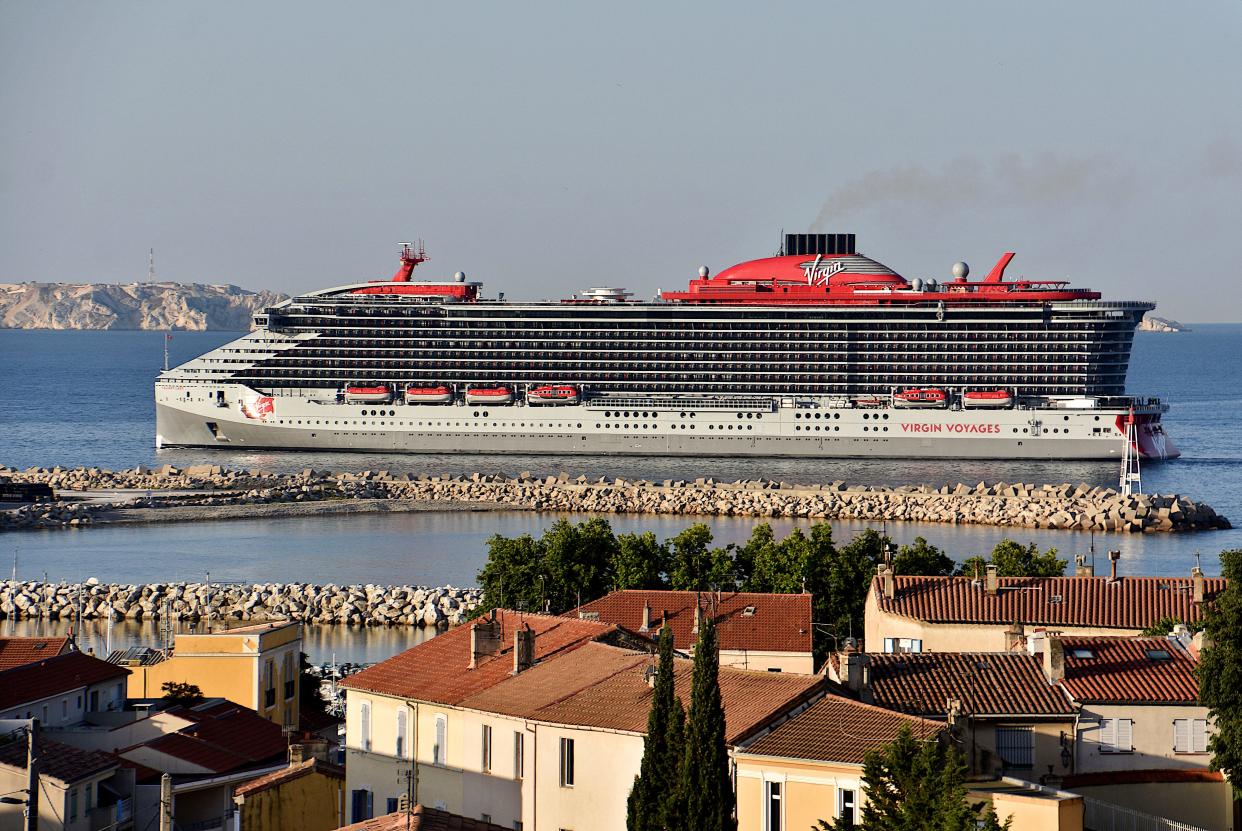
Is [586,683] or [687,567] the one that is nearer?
[586,683]

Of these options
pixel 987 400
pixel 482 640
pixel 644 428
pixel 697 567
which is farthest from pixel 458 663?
pixel 987 400

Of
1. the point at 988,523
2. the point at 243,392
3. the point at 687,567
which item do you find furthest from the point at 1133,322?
the point at 687,567

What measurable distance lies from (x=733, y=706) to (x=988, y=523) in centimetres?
4036

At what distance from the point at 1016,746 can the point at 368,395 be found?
215 feet

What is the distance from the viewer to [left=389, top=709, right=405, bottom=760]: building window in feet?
62.5

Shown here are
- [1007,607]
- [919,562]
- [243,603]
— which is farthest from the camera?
[243,603]

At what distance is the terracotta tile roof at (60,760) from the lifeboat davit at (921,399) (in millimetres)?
61234

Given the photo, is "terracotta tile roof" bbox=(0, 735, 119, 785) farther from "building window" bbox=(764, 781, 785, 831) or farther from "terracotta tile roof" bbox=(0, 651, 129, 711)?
"building window" bbox=(764, 781, 785, 831)

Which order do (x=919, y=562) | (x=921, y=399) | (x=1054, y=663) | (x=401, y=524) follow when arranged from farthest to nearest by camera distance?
(x=921, y=399) → (x=401, y=524) → (x=919, y=562) → (x=1054, y=663)

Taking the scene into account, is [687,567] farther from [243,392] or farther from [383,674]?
[243,392]

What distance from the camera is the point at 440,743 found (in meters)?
18.6

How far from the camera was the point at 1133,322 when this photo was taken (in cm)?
7981

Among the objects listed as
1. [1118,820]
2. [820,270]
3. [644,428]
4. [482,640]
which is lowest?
[1118,820]

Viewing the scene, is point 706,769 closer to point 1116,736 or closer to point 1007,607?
point 1116,736
